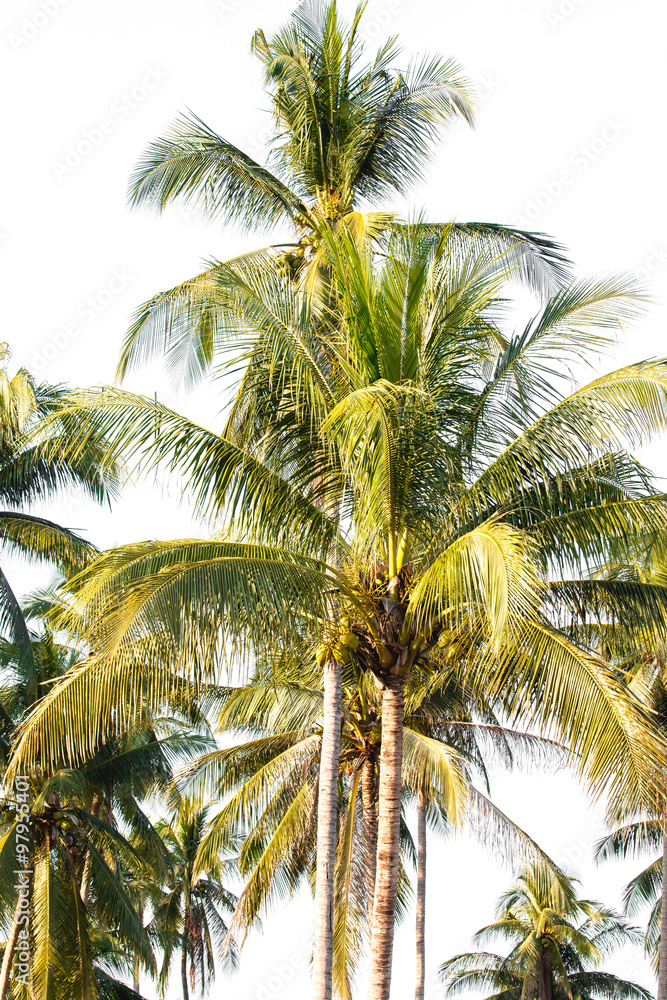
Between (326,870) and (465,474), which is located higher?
(465,474)

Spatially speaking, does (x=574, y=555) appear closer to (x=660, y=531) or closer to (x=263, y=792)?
(x=660, y=531)

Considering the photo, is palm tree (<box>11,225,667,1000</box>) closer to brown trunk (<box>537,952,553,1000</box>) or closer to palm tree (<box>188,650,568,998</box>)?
palm tree (<box>188,650,568,998</box>)

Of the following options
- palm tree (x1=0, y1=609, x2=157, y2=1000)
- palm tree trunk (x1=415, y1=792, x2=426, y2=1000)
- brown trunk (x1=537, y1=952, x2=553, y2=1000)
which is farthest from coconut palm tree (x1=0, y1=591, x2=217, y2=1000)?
brown trunk (x1=537, y1=952, x2=553, y2=1000)

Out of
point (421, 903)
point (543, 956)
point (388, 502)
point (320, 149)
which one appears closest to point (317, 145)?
point (320, 149)

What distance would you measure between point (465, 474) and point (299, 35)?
7.02 meters

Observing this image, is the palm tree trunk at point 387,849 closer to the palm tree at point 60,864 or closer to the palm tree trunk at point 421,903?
the palm tree at point 60,864

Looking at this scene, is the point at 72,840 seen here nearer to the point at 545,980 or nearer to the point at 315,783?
the point at 315,783

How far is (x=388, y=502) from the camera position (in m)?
8.15

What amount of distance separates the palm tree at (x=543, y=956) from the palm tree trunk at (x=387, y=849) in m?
17.6

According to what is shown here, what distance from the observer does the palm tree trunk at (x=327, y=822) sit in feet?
35.5

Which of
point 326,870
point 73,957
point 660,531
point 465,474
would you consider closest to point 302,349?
point 465,474

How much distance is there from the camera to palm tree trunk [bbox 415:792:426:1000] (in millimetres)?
18719

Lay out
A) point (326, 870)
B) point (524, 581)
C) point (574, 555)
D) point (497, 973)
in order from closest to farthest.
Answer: point (524, 581) < point (574, 555) < point (326, 870) < point (497, 973)

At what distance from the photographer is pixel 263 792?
15133 mm
